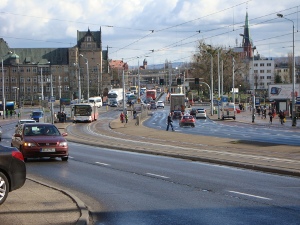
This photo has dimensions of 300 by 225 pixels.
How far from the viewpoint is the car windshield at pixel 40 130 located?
24.3m

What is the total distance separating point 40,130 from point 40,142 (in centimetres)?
144

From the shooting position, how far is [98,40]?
152500 millimetres

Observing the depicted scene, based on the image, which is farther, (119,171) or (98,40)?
(98,40)

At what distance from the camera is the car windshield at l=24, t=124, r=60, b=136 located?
79.7 feet

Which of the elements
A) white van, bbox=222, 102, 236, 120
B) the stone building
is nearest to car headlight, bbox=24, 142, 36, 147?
white van, bbox=222, 102, 236, 120

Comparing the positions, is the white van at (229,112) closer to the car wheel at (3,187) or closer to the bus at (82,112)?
the bus at (82,112)

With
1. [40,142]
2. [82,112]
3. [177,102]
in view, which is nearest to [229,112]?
[177,102]

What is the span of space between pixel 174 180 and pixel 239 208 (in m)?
5.24

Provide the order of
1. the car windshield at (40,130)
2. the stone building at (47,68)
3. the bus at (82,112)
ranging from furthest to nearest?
1. the stone building at (47,68)
2. the bus at (82,112)
3. the car windshield at (40,130)

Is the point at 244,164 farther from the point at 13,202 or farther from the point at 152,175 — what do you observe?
the point at 13,202

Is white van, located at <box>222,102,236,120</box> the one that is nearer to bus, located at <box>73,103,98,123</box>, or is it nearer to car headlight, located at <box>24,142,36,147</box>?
bus, located at <box>73,103,98,123</box>

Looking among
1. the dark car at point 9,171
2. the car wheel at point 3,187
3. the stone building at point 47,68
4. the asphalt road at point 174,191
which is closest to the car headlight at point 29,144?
the asphalt road at point 174,191

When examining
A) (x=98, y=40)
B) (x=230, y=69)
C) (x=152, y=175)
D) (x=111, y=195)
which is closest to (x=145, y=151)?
(x=152, y=175)

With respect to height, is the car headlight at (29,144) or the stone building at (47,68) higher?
the stone building at (47,68)
